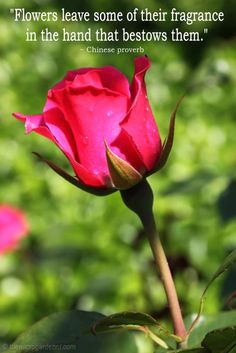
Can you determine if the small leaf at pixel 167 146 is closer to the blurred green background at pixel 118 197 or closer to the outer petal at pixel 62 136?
the outer petal at pixel 62 136

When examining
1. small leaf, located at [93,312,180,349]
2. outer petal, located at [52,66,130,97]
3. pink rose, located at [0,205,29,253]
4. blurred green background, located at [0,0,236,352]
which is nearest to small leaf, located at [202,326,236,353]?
small leaf, located at [93,312,180,349]

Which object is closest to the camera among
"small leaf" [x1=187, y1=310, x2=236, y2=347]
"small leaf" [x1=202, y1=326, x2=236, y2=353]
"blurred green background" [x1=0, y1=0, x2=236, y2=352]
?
"small leaf" [x1=202, y1=326, x2=236, y2=353]

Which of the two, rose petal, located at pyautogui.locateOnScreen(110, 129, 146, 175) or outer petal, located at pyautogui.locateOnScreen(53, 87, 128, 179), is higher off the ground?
outer petal, located at pyautogui.locateOnScreen(53, 87, 128, 179)

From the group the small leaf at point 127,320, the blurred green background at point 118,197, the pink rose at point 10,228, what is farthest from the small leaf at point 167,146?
the pink rose at point 10,228

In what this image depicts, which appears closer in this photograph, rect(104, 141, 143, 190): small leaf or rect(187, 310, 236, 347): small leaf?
rect(104, 141, 143, 190): small leaf

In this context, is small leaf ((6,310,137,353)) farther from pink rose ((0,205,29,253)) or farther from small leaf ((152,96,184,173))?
pink rose ((0,205,29,253))

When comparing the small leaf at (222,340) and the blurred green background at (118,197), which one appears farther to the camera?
the blurred green background at (118,197)

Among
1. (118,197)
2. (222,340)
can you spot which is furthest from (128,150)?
(118,197)
